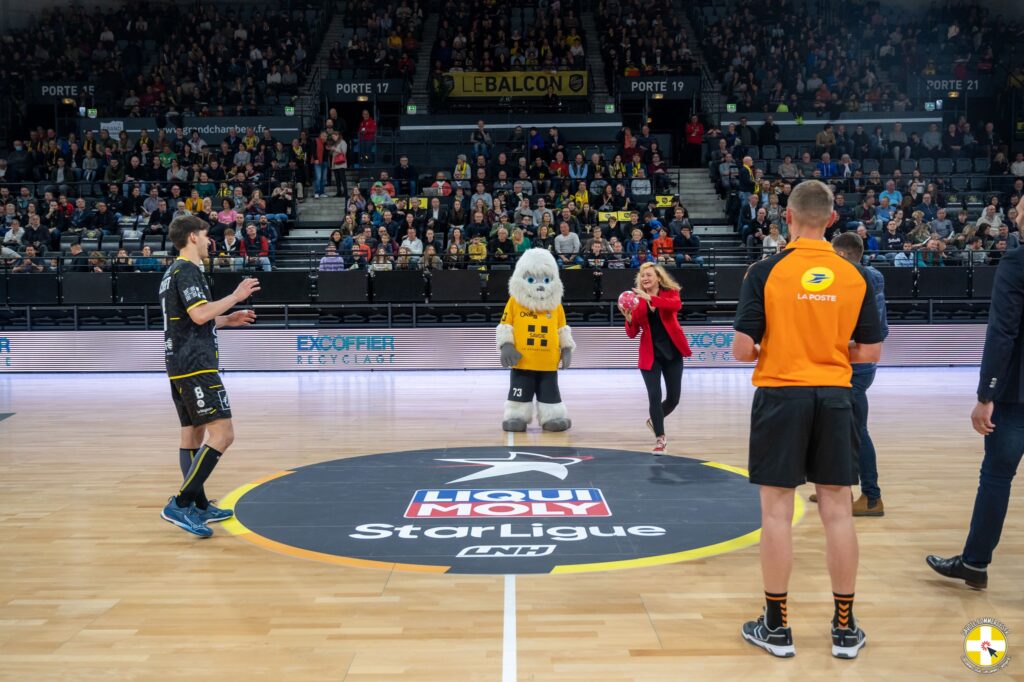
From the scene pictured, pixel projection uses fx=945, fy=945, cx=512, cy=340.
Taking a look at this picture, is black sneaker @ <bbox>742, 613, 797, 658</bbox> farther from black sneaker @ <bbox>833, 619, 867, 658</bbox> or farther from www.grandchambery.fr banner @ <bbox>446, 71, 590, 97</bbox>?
www.grandchambery.fr banner @ <bbox>446, 71, 590, 97</bbox>

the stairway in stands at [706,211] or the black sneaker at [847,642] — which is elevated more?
the stairway in stands at [706,211]

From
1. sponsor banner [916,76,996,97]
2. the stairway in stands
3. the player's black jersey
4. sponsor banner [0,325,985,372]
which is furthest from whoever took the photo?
sponsor banner [916,76,996,97]

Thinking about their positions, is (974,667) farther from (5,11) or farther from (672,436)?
(5,11)

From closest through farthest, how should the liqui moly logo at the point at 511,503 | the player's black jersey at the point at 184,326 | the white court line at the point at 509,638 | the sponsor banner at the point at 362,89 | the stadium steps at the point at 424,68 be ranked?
the white court line at the point at 509,638 → the player's black jersey at the point at 184,326 → the liqui moly logo at the point at 511,503 → the sponsor banner at the point at 362,89 → the stadium steps at the point at 424,68

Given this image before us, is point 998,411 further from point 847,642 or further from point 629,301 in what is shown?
point 629,301

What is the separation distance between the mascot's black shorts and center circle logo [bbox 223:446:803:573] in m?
1.46

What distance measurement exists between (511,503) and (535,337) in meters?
3.47

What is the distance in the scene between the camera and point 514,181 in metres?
19.0

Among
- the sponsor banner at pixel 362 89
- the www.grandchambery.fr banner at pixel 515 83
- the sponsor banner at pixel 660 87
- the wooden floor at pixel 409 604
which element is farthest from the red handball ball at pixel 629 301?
the sponsor banner at pixel 362 89

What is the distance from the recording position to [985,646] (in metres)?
3.86

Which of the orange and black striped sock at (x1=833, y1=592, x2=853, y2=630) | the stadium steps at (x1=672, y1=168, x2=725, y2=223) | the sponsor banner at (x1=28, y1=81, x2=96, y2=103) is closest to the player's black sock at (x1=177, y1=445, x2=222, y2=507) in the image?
the orange and black striped sock at (x1=833, y1=592, x2=853, y2=630)

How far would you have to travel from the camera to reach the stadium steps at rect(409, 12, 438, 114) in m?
24.5

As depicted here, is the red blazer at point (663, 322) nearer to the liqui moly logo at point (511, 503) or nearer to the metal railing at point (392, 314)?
the liqui moly logo at point (511, 503)

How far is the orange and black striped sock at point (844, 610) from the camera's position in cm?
385
